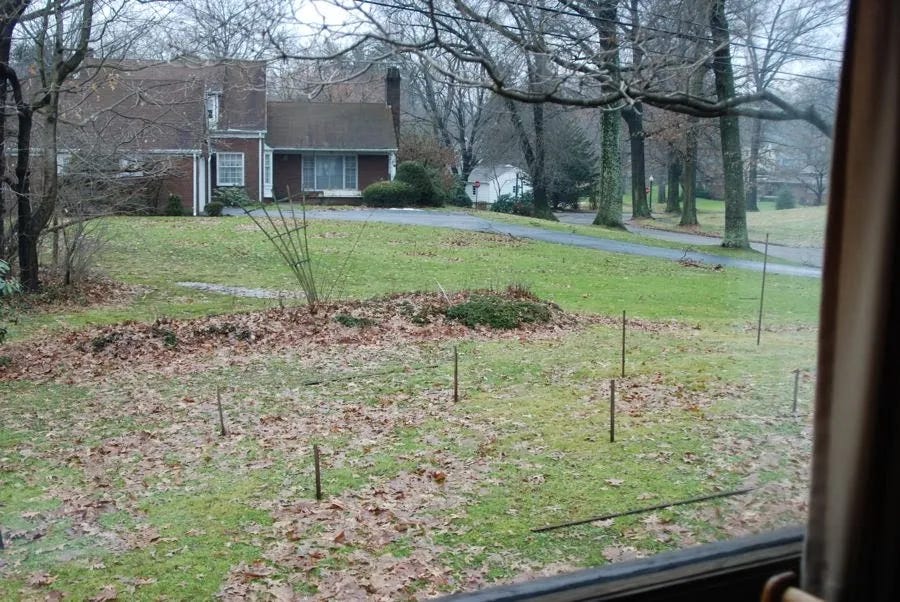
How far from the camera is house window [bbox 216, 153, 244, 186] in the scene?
75.0 feet

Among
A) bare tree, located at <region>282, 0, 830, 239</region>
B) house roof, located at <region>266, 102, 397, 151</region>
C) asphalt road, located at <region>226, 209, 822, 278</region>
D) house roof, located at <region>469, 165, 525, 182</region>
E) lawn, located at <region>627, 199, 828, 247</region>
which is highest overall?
house roof, located at <region>266, 102, 397, 151</region>

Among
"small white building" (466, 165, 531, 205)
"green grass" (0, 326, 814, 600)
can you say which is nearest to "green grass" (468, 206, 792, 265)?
"small white building" (466, 165, 531, 205)

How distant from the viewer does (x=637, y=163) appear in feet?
41.1

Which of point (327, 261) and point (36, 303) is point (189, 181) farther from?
point (36, 303)

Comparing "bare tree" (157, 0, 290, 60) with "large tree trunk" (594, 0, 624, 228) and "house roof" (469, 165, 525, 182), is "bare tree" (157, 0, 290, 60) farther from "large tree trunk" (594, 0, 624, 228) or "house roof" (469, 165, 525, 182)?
"house roof" (469, 165, 525, 182)

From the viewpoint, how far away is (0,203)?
28.8ft

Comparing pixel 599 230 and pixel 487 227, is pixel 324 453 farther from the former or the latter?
pixel 487 227

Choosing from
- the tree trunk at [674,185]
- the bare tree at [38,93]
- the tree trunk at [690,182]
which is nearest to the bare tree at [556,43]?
the tree trunk at [690,182]

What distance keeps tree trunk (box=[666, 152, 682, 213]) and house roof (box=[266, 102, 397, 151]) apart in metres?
12.6

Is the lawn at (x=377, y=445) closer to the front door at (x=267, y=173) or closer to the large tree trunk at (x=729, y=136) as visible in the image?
the large tree trunk at (x=729, y=136)

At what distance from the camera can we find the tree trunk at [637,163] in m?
8.55

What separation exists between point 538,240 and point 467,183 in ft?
22.9

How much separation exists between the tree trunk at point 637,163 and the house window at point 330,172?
10.2 m

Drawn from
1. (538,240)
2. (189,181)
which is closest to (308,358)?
(538,240)
